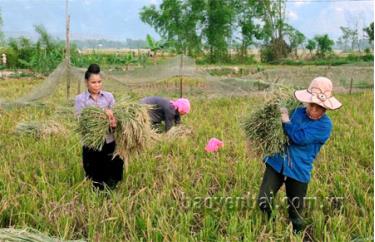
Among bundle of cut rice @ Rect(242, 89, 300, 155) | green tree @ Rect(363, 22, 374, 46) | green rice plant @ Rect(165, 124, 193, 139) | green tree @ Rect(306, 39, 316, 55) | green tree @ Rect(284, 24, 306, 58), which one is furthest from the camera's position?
green tree @ Rect(306, 39, 316, 55)

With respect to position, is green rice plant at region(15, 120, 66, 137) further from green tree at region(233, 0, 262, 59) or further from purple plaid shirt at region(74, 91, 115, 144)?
green tree at region(233, 0, 262, 59)

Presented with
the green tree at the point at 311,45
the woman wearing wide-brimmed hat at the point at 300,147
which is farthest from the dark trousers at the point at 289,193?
the green tree at the point at 311,45

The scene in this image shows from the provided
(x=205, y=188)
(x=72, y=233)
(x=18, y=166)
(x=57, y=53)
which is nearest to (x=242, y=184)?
(x=205, y=188)

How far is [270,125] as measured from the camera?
9.16 feet

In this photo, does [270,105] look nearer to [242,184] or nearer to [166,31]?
[242,184]

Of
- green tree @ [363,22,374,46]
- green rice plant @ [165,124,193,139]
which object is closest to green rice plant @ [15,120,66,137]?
green rice plant @ [165,124,193,139]

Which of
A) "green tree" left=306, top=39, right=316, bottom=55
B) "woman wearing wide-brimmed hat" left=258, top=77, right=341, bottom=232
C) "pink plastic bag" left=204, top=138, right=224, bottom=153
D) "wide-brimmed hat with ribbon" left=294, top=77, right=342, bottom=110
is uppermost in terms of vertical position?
"green tree" left=306, top=39, right=316, bottom=55

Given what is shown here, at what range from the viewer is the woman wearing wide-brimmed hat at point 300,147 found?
8.48ft

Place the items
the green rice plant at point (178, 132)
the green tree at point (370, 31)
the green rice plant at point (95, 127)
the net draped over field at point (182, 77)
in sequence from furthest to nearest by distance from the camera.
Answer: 1. the green tree at point (370, 31)
2. the net draped over field at point (182, 77)
3. the green rice plant at point (178, 132)
4. the green rice plant at point (95, 127)

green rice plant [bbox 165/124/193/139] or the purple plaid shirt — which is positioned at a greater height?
the purple plaid shirt

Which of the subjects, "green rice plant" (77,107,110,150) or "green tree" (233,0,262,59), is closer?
"green rice plant" (77,107,110,150)

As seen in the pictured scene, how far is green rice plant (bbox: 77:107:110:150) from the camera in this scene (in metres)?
3.14

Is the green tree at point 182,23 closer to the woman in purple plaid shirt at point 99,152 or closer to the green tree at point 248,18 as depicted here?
the green tree at point 248,18

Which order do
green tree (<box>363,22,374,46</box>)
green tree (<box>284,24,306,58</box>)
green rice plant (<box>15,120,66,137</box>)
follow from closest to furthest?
green rice plant (<box>15,120,66,137</box>) → green tree (<box>363,22,374,46</box>) → green tree (<box>284,24,306,58</box>)
